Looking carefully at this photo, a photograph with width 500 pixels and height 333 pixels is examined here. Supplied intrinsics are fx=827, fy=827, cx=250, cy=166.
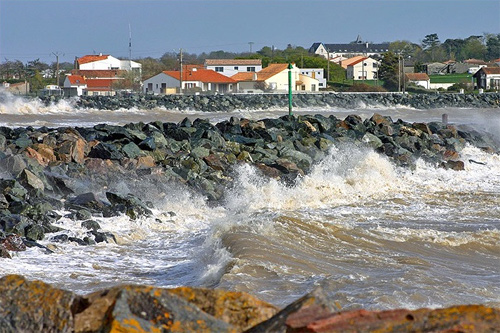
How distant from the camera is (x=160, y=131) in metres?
17.4

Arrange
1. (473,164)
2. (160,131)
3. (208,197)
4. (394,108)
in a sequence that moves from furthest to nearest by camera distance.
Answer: (394,108) → (473,164) → (160,131) → (208,197)

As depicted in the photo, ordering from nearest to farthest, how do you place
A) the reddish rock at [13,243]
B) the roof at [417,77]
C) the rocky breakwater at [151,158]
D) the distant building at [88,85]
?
1. the reddish rock at [13,243]
2. the rocky breakwater at [151,158]
3. the distant building at [88,85]
4. the roof at [417,77]

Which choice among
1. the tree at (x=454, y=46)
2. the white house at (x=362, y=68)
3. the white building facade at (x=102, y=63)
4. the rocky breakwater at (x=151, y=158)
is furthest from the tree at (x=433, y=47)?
the rocky breakwater at (x=151, y=158)

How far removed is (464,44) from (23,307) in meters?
140

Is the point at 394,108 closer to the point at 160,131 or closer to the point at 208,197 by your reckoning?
the point at 160,131

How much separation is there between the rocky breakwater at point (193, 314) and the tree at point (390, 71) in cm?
7783

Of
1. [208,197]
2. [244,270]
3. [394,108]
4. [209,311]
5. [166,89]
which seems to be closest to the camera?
[209,311]

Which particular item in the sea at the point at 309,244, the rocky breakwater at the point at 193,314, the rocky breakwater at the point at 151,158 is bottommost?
the sea at the point at 309,244

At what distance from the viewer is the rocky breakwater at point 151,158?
32.1 ft

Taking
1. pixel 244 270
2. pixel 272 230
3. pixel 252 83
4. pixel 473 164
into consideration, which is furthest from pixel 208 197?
pixel 252 83

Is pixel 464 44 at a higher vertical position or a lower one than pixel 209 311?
higher

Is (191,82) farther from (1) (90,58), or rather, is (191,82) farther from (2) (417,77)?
(2) (417,77)

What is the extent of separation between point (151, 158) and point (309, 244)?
17.3 ft

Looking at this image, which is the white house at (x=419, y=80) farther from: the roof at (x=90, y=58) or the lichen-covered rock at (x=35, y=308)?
the lichen-covered rock at (x=35, y=308)
